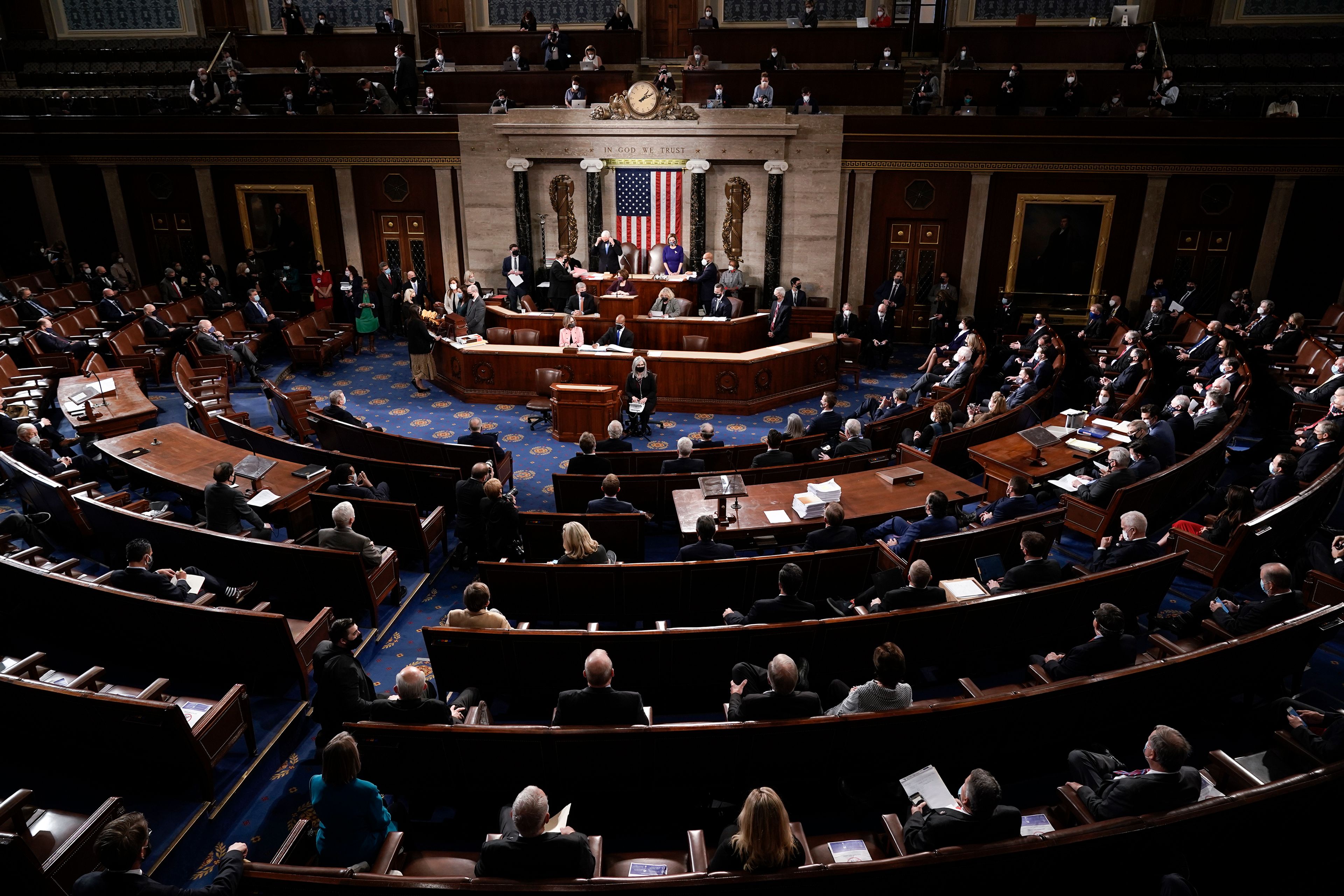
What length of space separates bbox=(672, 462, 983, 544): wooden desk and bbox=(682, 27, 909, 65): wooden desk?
1148cm

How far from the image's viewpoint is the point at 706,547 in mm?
6129

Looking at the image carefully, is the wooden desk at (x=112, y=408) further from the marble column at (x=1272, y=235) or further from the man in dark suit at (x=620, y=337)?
the marble column at (x=1272, y=235)

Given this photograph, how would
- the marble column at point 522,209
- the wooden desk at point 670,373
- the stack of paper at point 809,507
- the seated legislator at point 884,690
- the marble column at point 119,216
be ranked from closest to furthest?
the seated legislator at point 884,690 → the stack of paper at point 809,507 → the wooden desk at point 670,373 → the marble column at point 522,209 → the marble column at point 119,216

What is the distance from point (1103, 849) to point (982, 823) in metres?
0.51

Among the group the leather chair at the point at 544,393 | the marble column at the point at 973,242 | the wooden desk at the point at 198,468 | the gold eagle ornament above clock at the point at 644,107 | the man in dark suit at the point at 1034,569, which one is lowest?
the leather chair at the point at 544,393

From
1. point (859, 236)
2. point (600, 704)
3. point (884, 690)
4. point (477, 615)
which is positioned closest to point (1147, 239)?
point (859, 236)

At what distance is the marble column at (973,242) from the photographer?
1497 centimetres

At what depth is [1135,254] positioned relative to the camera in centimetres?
1488

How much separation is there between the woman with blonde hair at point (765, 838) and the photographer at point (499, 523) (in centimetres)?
411

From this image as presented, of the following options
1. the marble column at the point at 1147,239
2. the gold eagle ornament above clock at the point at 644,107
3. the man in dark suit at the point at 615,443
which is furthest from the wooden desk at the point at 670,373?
the marble column at the point at 1147,239

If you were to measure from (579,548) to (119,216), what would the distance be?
16384 millimetres

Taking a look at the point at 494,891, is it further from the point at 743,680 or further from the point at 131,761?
the point at 131,761

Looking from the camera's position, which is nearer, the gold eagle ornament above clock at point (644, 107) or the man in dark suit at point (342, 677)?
the man in dark suit at point (342, 677)

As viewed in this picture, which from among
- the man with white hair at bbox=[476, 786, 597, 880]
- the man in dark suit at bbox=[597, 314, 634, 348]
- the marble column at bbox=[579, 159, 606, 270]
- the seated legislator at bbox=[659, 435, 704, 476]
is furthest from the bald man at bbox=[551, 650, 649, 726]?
the marble column at bbox=[579, 159, 606, 270]
